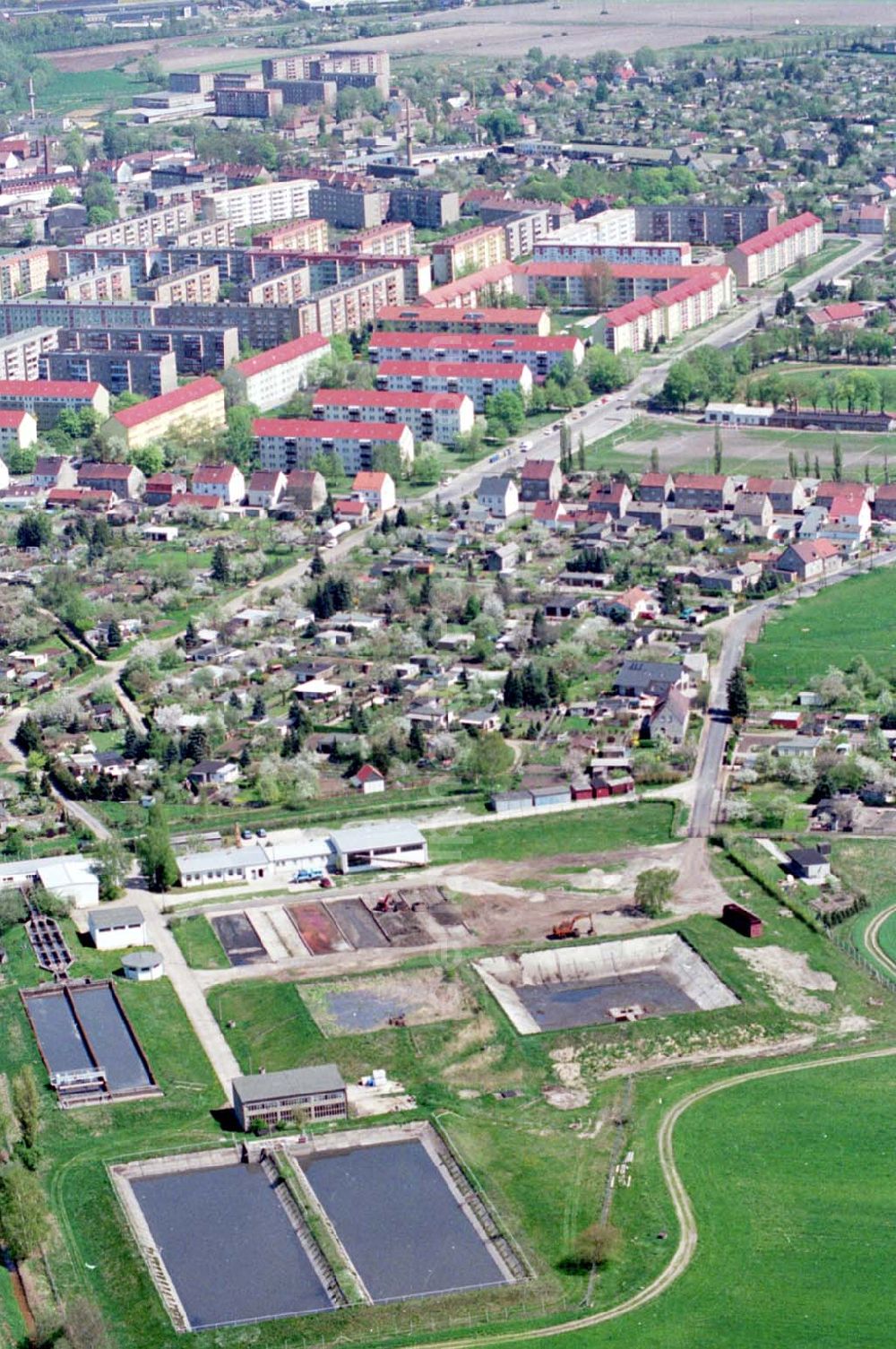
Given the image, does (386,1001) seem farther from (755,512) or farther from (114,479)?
(114,479)

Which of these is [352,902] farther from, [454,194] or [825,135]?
[825,135]

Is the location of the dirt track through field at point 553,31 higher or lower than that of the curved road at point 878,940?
higher

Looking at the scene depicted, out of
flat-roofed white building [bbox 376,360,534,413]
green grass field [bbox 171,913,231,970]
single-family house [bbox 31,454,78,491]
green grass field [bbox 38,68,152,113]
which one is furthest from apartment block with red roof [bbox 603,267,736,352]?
green grass field [bbox 38,68,152,113]

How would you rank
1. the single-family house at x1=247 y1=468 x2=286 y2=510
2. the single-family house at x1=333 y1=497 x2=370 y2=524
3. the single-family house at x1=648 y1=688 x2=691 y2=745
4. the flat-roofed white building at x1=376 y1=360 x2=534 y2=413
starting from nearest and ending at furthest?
1. the single-family house at x1=648 y1=688 x2=691 y2=745
2. the single-family house at x1=333 y1=497 x2=370 y2=524
3. the single-family house at x1=247 y1=468 x2=286 y2=510
4. the flat-roofed white building at x1=376 y1=360 x2=534 y2=413

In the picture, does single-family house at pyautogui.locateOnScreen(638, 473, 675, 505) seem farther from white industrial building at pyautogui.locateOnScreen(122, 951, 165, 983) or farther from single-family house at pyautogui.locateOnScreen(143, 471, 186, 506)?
white industrial building at pyautogui.locateOnScreen(122, 951, 165, 983)

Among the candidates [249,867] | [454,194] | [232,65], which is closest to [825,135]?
[454,194]

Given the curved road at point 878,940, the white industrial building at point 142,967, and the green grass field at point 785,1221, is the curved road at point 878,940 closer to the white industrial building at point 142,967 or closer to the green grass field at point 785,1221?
the green grass field at point 785,1221

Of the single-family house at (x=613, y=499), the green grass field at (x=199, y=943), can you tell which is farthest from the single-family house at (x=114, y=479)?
the green grass field at (x=199, y=943)
